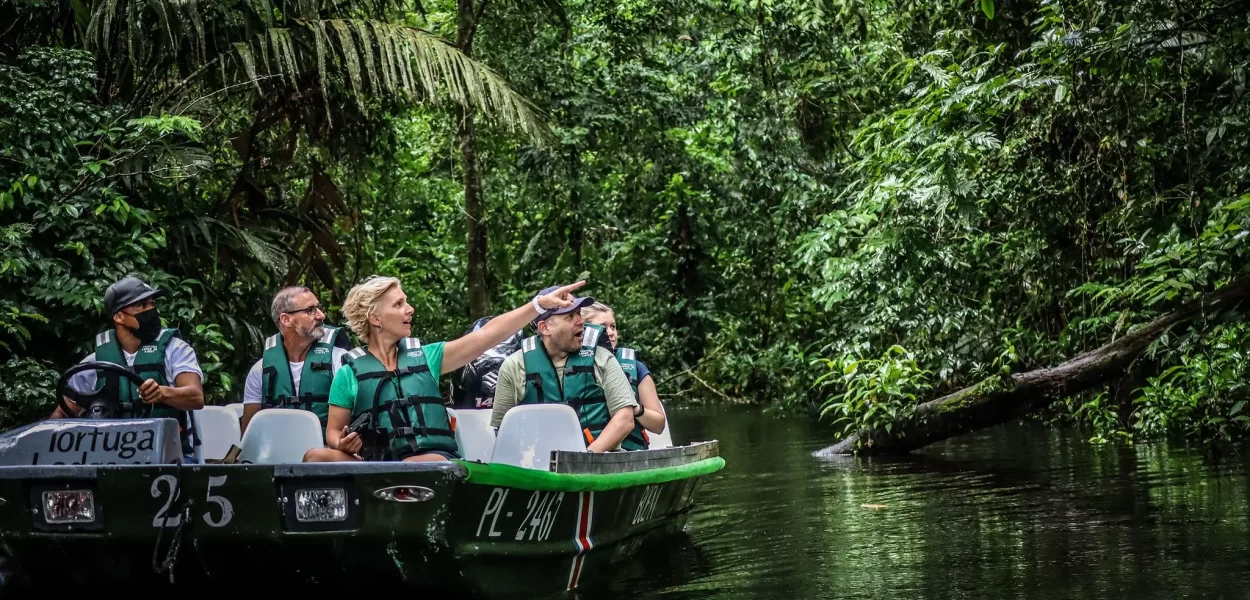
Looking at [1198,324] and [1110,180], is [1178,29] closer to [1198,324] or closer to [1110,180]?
[1198,324]

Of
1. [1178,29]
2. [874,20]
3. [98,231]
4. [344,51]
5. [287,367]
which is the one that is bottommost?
[287,367]

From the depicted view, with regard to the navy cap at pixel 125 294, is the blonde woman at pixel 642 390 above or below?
below

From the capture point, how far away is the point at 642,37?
56.4ft

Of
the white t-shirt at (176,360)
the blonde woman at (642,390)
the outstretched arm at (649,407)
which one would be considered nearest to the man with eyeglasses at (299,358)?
the white t-shirt at (176,360)

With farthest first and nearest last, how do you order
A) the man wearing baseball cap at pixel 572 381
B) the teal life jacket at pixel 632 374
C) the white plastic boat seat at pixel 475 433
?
the teal life jacket at pixel 632 374 → the white plastic boat seat at pixel 475 433 → the man wearing baseball cap at pixel 572 381

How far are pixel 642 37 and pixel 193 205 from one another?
7.46 m

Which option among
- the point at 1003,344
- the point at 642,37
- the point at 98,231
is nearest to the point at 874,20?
the point at 642,37

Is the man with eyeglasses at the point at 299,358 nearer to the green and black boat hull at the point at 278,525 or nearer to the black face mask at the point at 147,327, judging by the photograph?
the black face mask at the point at 147,327

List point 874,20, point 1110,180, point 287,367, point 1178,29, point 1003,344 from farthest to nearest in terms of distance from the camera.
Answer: point 874,20 < point 1003,344 < point 1110,180 < point 1178,29 < point 287,367

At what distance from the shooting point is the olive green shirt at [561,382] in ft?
21.8

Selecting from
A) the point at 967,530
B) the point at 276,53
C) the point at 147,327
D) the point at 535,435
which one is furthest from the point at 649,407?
the point at 276,53

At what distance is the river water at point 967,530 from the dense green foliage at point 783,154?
1.01 metres

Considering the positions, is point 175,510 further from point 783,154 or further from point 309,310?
point 783,154

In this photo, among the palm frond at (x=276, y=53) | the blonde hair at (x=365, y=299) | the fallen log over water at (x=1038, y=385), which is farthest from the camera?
the palm frond at (x=276, y=53)
